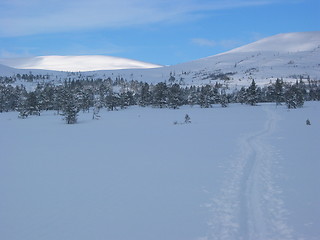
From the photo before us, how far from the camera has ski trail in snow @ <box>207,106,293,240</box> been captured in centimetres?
843

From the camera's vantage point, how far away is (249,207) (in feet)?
33.4

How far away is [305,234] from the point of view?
324 inches

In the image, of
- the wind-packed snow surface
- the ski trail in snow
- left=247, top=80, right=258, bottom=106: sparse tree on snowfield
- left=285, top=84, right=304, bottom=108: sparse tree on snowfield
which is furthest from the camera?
left=247, top=80, right=258, bottom=106: sparse tree on snowfield

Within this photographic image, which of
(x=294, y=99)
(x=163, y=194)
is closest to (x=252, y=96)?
(x=294, y=99)

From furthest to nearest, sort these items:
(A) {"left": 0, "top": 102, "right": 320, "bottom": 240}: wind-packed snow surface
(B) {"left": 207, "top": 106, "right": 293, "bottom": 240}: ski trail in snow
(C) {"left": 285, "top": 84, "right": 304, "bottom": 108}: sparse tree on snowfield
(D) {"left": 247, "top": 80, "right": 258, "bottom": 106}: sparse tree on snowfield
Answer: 1. (D) {"left": 247, "top": 80, "right": 258, "bottom": 106}: sparse tree on snowfield
2. (C) {"left": 285, "top": 84, "right": 304, "bottom": 108}: sparse tree on snowfield
3. (A) {"left": 0, "top": 102, "right": 320, "bottom": 240}: wind-packed snow surface
4. (B) {"left": 207, "top": 106, "right": 293, "bottom": 240}: ski trail in snow

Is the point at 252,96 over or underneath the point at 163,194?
over

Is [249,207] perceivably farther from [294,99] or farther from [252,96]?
[252,96]

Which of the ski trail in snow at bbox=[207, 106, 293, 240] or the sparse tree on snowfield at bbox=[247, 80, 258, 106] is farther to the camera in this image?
the sparse tree on snowfield at bbox=[247, 80, 258, 106]

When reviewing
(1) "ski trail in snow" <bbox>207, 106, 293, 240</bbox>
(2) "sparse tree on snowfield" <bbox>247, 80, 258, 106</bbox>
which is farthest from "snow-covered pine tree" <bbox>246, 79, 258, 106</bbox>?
(1) "ski trail in snow" <bbox>207, 106, 293, 240</bbox>

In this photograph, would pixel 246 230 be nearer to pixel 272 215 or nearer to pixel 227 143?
pixel 272 215

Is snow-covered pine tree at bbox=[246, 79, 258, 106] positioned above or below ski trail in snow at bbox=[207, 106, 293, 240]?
above

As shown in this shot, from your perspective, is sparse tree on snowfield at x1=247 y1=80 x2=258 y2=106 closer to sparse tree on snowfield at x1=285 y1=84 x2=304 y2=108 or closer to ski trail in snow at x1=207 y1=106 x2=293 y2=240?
sparse tree on snowfield at x1=285 y1=84 x2=304 y2=108

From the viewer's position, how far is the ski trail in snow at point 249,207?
843cm

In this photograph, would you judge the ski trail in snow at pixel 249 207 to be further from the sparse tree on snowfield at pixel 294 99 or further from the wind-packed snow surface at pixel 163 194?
the sparse tree on snowfield at pixel 294 99
